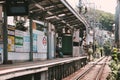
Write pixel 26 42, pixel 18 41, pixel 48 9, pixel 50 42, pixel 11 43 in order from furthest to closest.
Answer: pixel 50 42
pixel 48 9
pixel 26 42
pixel 18 41
pixel 11 43

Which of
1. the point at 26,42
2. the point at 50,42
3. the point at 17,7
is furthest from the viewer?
the point at 50,42

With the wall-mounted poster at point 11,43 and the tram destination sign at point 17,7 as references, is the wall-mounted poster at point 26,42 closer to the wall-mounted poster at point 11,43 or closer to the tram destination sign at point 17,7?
the wall-mounted poster at point 11,43

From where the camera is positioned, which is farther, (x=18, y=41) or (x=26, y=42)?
(x=26, y=42)

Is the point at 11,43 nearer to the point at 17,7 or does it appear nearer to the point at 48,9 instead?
the point at 17,7

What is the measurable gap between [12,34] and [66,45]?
19526 mm

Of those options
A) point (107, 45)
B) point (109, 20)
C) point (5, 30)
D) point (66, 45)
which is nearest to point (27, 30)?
point (5, 30)

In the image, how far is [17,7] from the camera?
18750mm

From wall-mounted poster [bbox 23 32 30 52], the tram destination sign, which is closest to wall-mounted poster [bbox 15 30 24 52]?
wall-mounted poster [bbox 23 32 30 52]

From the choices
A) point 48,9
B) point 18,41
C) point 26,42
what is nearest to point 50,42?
point 48,9

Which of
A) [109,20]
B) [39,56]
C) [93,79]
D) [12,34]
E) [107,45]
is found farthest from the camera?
[109,20]

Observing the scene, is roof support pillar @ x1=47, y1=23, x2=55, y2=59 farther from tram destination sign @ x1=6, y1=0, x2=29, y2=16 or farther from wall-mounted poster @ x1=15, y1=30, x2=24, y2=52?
tram destination sign @ x1=6, y1=0, x2=29, y2=16

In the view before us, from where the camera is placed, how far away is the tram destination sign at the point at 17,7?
61.0ft

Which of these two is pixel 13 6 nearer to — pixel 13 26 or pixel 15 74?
pixel 13 26

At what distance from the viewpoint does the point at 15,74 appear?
13.4 meters
